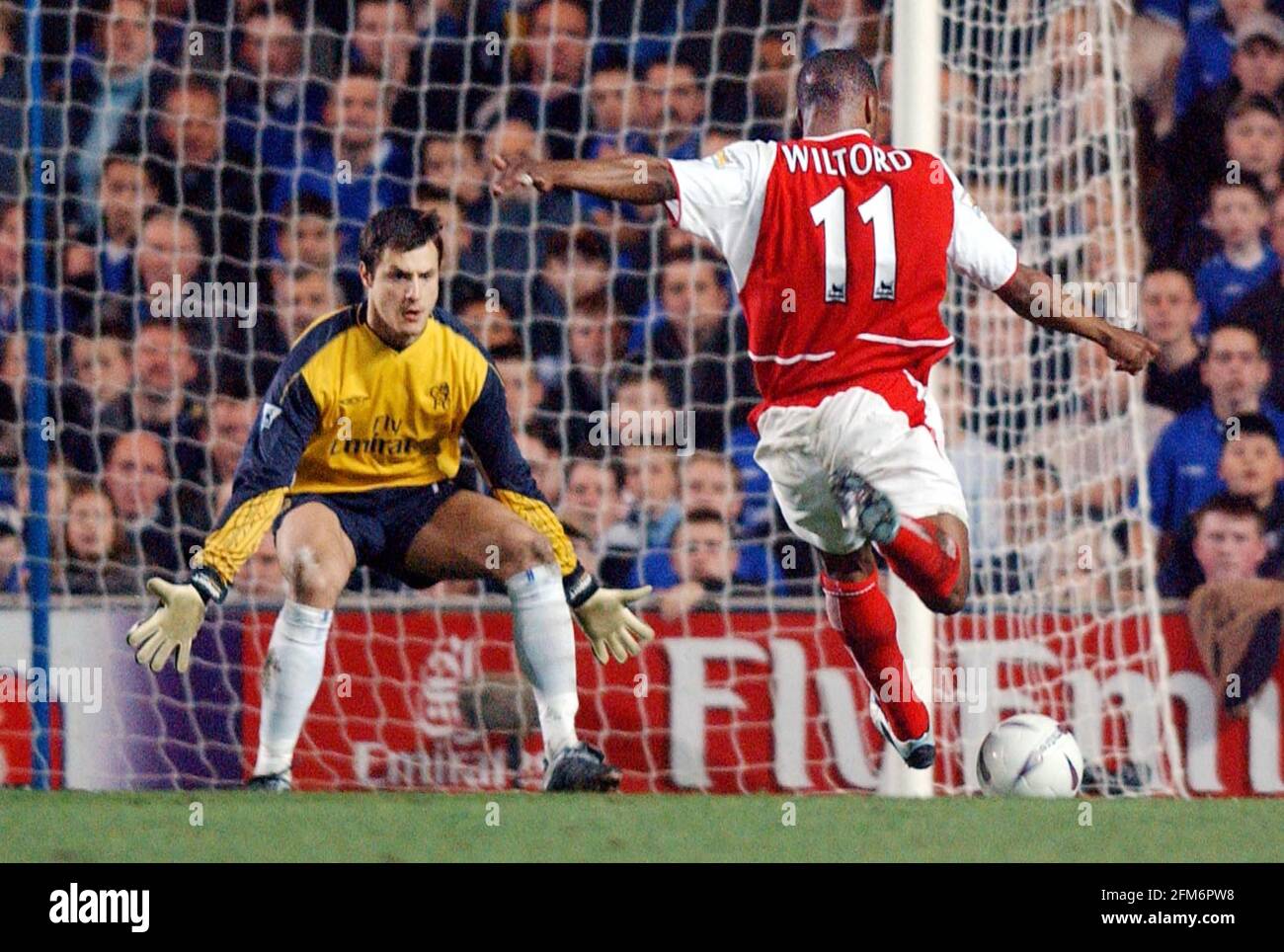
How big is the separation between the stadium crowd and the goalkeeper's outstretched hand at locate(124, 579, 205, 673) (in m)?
2.01

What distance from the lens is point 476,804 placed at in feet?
14.6

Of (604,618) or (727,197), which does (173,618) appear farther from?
(727,197)

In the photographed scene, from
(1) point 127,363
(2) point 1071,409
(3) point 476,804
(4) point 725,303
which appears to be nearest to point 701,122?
(4) point 725,303

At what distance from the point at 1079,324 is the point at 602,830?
6.19 ft

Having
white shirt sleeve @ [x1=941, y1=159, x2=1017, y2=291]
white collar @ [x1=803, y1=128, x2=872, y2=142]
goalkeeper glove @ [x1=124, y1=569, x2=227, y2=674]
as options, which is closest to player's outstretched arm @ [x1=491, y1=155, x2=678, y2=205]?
white collar @ [x1=803, y1=128, x2=872, y2=142]

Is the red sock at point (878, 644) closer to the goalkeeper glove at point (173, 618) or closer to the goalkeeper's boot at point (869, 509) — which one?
the goalkeeper's boot at point (869, 509)

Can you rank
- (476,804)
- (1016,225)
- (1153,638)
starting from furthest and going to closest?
1. (1016,225)
2. (1153,638)
3. (476,804)

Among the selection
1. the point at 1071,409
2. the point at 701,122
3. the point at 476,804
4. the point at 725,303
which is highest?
the point at 701,122

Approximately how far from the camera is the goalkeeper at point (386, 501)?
5141 mm

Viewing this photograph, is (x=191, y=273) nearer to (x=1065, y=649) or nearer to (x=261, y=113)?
(x=261, y=113)

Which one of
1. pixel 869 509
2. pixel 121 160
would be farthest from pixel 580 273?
pixel 869 509

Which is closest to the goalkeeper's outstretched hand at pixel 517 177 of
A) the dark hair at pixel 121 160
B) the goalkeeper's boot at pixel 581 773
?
the goalkeeper's boot at pixel 581 773

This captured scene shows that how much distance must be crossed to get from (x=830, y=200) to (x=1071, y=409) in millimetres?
2324

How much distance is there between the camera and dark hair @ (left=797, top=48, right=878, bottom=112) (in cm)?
522
